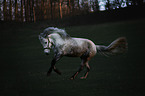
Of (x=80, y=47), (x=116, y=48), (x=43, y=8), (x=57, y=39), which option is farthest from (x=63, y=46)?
(x=43, y=8)

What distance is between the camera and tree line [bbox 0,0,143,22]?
546cm

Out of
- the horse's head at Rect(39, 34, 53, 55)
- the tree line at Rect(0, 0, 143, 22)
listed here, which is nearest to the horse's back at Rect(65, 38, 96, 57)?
the horse's head at Rect(39, 34, 53, 55)

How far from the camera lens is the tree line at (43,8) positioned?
5457 millimetres

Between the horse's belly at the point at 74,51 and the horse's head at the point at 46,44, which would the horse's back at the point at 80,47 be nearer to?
the horse's belly at the point at 74,51

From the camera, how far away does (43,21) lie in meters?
5.63

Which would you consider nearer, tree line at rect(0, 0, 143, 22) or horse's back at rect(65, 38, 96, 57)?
horse's back at rect(65, 38, 96, 57)

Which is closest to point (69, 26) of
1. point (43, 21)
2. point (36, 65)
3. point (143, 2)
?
point (43, 21)

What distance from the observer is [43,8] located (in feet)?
18.5

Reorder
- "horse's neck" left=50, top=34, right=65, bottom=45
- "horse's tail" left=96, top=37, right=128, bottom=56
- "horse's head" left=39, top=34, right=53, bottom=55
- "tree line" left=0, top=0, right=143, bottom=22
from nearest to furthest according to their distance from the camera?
"horse's head" left=39, top=34, right=53, bottom=55
"horse's neck" left=50, top=34, right=65, bottom=45
"horse's tail" left=96, top=37, right=128, bottom=56
"tree line" left=0, top=0, right=143, bottom=22

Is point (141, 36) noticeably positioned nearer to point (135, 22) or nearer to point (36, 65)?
point (135, 22)

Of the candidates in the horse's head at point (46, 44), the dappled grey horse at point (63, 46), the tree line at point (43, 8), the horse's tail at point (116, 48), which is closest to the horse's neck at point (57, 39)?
the dappled grey horse at point (63, 46)

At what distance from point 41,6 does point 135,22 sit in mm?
2421

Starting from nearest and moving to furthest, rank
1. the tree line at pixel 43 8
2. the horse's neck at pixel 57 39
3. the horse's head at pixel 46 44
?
1. the horse's head at pixel 46 44
2. the horse's neck at pixel 57 39
3. the tree line at pixel 43 8

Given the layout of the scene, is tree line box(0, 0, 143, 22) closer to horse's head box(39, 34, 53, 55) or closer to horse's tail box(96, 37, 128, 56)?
horse's tail box(96, 37, 128, 56)
